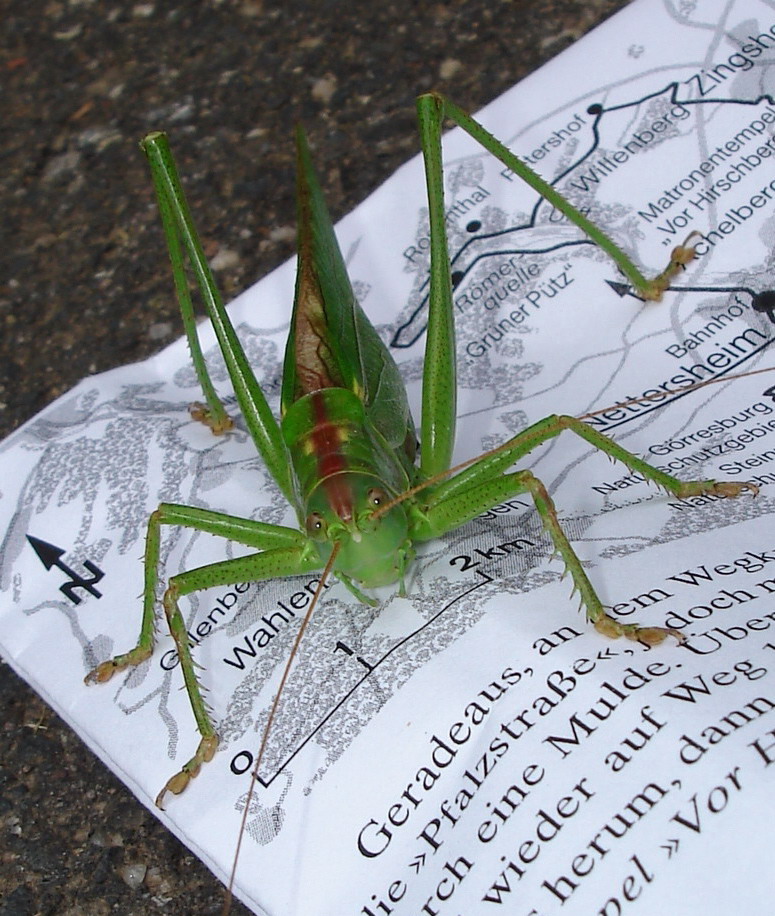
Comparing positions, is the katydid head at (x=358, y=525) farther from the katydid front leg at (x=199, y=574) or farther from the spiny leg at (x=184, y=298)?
the spiny leg at (x=184, y=298)

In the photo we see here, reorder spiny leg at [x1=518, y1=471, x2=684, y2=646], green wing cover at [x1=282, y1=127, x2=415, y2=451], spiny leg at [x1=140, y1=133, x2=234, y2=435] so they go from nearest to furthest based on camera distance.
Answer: spiny leg at [x1=518, y1=471, x2=684, y2=646]
green wing cover at [x1=282, y1=127, x2=415, y2=451]
spiny leg at [x1=140, y1=133, x2=234, y2=435]

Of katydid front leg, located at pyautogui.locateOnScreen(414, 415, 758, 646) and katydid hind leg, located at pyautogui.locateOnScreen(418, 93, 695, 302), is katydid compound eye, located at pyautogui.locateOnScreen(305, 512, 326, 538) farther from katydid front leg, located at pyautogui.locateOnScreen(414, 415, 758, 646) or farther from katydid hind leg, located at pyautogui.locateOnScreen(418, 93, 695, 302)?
katydid hind leg, located at pyautogui.locateOnScreen(418, 93, 695, 302)

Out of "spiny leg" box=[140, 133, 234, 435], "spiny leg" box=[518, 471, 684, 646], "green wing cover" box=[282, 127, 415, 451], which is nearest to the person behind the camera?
"spiny leg" box=[518, 471, 684, 646]

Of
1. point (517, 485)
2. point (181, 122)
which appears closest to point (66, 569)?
point (517, 485)

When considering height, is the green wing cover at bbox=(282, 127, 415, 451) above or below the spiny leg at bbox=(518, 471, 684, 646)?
above

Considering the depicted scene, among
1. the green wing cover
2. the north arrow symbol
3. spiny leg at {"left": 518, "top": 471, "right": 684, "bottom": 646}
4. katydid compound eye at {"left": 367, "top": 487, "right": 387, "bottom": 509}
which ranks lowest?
spiny leg at {"left": 518, "top": 471, "right": 684, "bottom": 646}

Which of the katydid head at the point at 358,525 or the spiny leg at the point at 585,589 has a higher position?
the katydid head at the point at 358,525

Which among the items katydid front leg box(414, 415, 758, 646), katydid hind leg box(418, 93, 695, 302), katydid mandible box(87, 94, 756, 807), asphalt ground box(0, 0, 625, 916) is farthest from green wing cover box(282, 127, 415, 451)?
asphalt ground box(0, 0, 625, 916)

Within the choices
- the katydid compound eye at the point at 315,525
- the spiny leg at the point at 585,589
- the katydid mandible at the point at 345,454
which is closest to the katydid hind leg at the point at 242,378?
the katydid mandible at the point at 345,454
